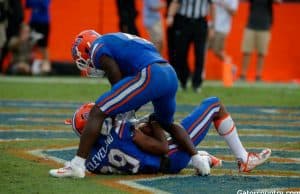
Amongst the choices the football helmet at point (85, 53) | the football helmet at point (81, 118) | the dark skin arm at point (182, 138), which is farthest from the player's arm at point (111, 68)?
the dark skin arm at point (182, 138)

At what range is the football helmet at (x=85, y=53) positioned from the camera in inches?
275

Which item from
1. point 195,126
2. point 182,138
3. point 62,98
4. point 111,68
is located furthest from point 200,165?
point 62,98

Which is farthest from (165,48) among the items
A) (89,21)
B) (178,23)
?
(178,23)

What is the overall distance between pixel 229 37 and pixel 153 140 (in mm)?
12750

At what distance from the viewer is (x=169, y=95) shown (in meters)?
6.78

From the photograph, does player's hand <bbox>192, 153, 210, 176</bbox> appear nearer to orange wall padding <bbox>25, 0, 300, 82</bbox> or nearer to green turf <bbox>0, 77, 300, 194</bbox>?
green turf <bbox>0, 77, 300, 194</bbox>

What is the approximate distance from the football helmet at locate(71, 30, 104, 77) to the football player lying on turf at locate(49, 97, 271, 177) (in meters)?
0.26

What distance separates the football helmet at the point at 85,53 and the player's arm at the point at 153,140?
1.79 ft

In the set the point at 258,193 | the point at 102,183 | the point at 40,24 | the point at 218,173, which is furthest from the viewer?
the point at 40,24

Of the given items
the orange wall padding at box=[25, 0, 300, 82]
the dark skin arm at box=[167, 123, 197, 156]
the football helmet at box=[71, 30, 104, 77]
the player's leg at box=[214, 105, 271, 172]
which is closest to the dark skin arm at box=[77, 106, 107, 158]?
the football helmet at box=[71, 30, 104, 77]

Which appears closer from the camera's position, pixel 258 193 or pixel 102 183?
pixel 258 193

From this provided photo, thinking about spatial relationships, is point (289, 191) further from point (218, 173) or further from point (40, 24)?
point (40, 24)

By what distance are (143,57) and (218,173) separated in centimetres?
108

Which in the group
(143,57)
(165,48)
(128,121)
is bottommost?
(165,48)
